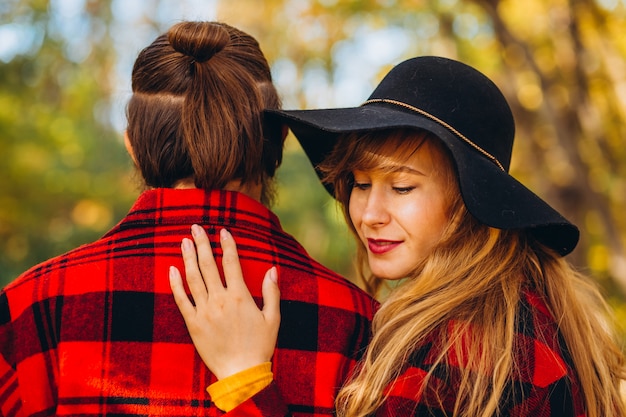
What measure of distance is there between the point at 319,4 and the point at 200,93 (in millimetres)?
5700

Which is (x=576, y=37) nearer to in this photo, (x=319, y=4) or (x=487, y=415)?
(x=319, y=4)

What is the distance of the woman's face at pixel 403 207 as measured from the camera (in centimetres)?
203

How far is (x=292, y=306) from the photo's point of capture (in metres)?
1.92

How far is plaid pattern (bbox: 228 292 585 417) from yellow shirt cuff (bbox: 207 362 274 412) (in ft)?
0.09

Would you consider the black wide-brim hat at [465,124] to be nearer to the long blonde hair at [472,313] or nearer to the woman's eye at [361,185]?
the long blonde hair at [472,313]

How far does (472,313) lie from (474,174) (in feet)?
1.21

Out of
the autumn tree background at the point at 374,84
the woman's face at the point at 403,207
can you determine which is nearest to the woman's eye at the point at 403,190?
the woman's face at the point at 403,207

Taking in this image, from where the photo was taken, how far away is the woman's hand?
5.92 feet

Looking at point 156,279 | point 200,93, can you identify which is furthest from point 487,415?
point 200,93

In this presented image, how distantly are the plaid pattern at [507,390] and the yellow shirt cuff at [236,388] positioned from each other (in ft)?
0.09

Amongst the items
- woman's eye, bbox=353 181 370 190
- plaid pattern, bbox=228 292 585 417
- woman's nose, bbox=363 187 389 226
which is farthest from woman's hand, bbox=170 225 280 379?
woman's eye, bbox=353 181 370 190

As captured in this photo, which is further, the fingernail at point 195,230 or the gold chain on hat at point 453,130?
the gold chain on hat at point 453,130

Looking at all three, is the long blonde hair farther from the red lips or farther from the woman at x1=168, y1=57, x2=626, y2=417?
the red lips

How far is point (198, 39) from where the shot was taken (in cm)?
188
